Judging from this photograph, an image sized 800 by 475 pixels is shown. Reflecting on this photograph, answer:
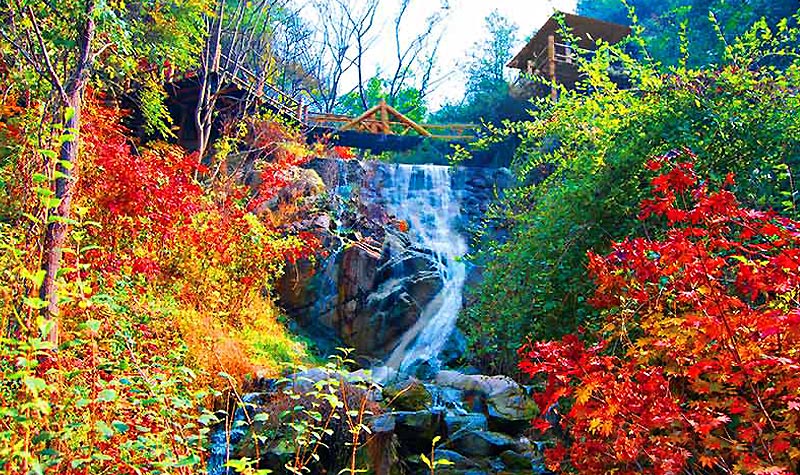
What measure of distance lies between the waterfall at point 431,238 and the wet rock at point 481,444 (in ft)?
10.9

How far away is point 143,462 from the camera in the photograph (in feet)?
9.07

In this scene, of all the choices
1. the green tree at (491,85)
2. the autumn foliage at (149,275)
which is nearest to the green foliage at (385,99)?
the green tree at (491,85)

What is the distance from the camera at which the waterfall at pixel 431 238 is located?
10.4 meters

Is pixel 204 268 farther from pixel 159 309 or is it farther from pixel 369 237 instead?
pixel 369 237

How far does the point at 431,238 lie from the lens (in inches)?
559

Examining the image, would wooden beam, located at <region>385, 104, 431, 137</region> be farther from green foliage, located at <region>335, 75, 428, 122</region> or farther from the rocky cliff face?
green foliage, located at <region>335, 75, 428, 122</region>

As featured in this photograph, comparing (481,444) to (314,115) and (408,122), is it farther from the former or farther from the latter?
(314,115)

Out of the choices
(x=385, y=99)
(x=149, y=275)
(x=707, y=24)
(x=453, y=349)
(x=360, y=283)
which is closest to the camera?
(x=149, y=275)

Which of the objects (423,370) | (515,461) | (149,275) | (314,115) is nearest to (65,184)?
(149,275)

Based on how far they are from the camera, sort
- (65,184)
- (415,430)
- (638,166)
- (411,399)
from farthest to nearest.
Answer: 1. (411,399)
2. (415,430)
3. (638,166)
4. (65,184)

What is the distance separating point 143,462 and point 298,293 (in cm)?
784

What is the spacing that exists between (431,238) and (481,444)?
8926mm

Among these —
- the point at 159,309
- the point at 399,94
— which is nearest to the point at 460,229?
the point at 159,309

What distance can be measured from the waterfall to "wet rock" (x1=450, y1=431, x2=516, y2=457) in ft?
10.9
